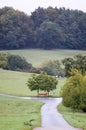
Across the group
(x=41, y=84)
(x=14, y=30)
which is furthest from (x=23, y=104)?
(x=14, y=30)

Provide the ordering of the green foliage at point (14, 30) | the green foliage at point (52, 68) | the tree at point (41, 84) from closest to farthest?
the tree at point (41, 84) → the green foliage at point (52, 68) → the green foliage at point (14, 30)

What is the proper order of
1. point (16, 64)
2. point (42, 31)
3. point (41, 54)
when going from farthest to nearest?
point (42, 31) → point (41, 54) → point (16, 64)

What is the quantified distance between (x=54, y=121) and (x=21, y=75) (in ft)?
233

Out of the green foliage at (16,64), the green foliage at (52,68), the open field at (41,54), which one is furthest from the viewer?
the open field at (41,54)

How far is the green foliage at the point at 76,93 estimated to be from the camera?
47281 mm

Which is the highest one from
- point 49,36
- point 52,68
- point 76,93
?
point 49,36

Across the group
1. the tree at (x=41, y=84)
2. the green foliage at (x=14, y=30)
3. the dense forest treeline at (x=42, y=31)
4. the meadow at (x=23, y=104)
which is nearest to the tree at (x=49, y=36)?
the dense forest treeline at (x=42, y=31)

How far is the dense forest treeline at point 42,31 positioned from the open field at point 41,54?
7.39 meters

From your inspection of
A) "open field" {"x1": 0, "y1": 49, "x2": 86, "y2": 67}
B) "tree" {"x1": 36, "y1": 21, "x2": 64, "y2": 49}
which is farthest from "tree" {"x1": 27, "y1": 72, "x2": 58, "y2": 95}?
"tree" {"x1": 36, "y1": 21, "x2": 64, "y2": 49}

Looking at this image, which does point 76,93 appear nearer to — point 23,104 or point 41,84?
point 23,104

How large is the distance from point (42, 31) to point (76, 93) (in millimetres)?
129691

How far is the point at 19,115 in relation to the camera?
129 feet

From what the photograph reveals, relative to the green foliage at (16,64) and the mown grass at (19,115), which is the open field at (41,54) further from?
the mown grass at (19,115)

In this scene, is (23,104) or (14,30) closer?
(23,104)
